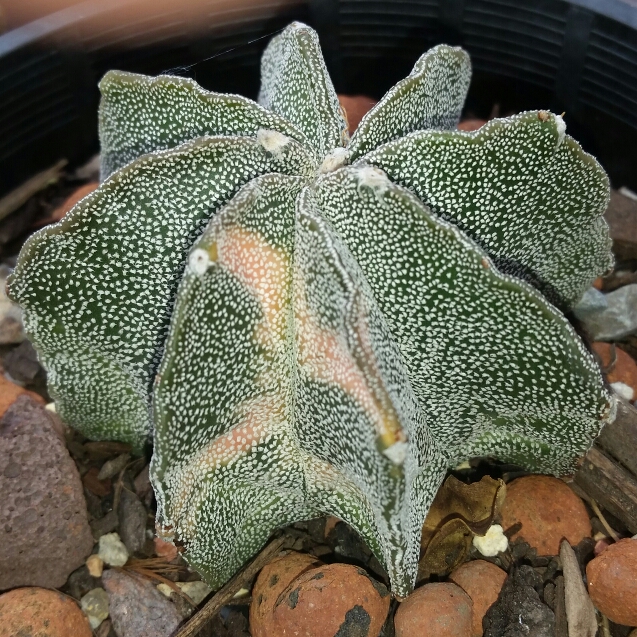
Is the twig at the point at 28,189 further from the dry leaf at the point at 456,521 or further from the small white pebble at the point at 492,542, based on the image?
the small white pebble at the point at 492,542

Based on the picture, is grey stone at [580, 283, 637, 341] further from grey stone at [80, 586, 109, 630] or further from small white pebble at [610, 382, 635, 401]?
grey stone at [80, 586, 109, 630]

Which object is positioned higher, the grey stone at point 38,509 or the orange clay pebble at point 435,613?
the grey stone at point 38,509

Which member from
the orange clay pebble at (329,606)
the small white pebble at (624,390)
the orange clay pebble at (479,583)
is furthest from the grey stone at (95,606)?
the small white pebble at (624,390)

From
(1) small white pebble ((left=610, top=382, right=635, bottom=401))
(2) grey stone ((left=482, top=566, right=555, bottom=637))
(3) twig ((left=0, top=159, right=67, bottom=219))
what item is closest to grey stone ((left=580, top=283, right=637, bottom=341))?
(1) small white pebble ((left=610, top=382, right=635, bottom=401))

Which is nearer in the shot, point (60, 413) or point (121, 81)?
point (121, 81)

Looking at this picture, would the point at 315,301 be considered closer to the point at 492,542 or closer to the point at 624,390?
the point at 492,542

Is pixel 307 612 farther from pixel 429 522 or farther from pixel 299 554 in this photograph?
pixel 429 522

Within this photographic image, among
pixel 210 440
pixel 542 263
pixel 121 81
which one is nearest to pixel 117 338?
pixel 210 440
